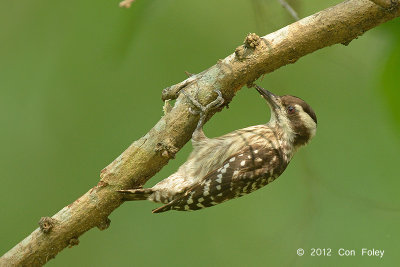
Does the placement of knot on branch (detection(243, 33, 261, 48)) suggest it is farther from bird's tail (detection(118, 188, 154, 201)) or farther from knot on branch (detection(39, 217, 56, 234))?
knot on branch (detection(39, 217, 56, 234))

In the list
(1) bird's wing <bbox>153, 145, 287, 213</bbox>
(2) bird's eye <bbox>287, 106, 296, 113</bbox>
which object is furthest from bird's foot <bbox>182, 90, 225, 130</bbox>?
(2) bird's eye <bbox>287, 106, 296, 113</bbox>

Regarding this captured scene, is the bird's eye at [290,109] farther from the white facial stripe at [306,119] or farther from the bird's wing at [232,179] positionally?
the bird's wing at [232,179]

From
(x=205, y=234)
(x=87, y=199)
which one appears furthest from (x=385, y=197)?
(x=87, y=199)

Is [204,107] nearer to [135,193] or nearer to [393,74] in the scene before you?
[135,193]

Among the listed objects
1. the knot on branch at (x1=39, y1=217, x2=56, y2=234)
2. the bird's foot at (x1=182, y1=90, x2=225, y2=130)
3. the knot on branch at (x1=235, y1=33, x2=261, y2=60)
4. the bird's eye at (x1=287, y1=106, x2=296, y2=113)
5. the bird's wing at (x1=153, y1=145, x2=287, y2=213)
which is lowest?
the bird's wing at (x1=153, y1=145, x2=287, y2=213)

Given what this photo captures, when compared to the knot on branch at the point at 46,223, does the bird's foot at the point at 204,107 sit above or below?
above

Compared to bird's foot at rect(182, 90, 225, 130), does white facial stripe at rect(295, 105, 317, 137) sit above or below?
below

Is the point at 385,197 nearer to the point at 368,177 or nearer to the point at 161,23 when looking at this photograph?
the point at 368,177

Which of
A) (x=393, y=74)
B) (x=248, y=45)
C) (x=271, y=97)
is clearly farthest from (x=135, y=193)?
(x=393, y=74)

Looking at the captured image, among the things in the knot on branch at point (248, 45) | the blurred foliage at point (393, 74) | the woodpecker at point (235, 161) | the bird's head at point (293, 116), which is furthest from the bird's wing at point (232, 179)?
the blurred foliage at point (393, 74)
